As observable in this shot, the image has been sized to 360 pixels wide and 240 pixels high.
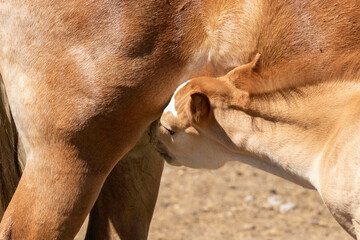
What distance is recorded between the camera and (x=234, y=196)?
471 cm

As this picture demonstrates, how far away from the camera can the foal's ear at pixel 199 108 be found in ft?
8.25

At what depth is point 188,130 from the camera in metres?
2.68

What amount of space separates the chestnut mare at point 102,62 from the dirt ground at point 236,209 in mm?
1519

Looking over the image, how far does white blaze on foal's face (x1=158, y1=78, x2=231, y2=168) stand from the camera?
255cm

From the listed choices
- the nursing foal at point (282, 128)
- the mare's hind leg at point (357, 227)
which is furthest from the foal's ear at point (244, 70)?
the mare's hind leg at point (357, 227)

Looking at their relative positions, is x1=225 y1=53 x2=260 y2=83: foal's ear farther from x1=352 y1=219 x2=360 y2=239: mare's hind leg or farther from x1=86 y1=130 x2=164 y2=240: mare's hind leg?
x1=86 y1=130 x2=164 y2=240: mare's hind leg

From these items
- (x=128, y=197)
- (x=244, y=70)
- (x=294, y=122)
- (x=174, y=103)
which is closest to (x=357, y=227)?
(x=294, y=122)

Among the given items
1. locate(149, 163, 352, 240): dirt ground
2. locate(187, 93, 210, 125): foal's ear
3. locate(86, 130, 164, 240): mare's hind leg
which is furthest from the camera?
locate(149, 163, 352, 240): dirt ground

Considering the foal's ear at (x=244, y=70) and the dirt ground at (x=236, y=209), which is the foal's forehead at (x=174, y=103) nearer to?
the foal's ear at (x=244, y=70)

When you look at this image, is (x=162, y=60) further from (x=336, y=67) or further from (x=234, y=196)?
(x=234, y=196)

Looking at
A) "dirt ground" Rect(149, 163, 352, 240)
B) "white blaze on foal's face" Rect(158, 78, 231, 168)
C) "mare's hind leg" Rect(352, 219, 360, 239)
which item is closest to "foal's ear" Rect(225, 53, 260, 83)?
"white blaze on foal's face" Rect(158, 78, 231, 168)

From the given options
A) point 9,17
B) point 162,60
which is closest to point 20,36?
point 9,17

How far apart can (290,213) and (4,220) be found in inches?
83.3

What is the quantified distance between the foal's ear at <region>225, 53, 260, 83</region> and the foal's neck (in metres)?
0.07
